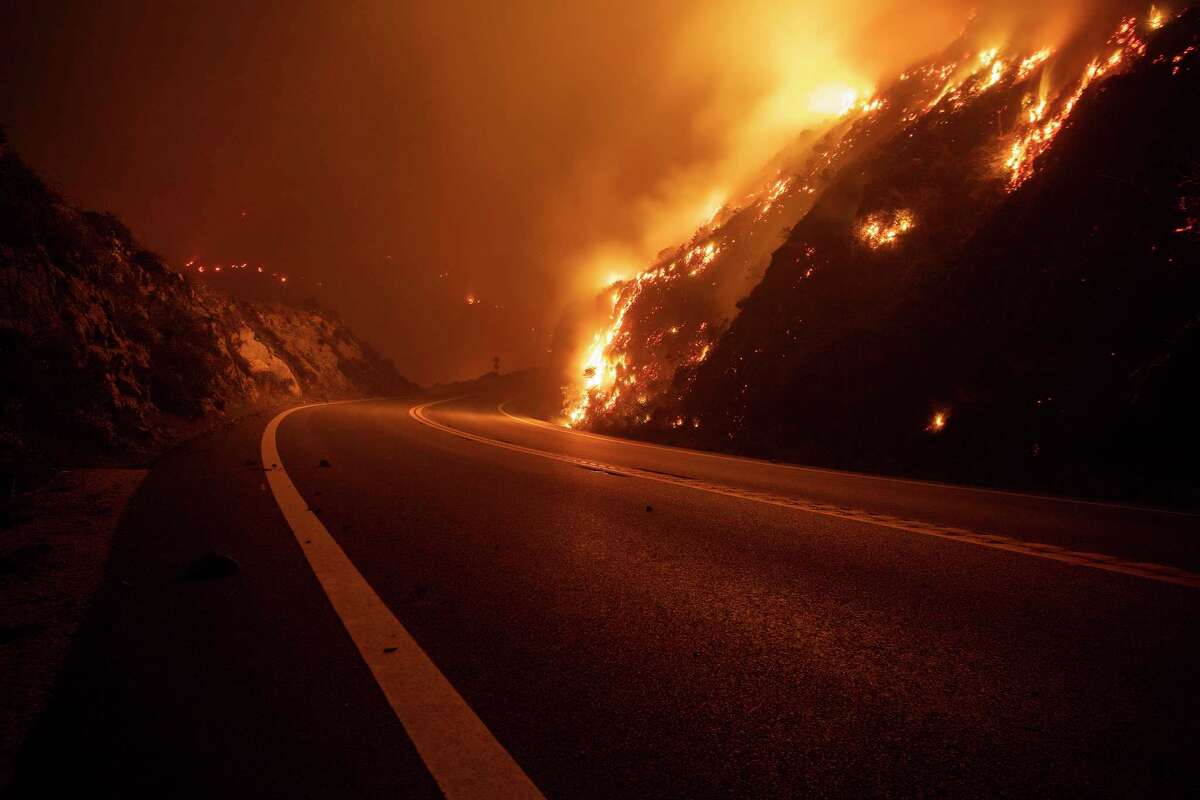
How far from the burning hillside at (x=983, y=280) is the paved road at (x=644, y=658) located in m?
6.16

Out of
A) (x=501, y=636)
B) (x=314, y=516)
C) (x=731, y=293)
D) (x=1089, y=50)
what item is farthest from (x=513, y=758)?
(x=731, y=293)

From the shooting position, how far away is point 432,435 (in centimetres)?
1246

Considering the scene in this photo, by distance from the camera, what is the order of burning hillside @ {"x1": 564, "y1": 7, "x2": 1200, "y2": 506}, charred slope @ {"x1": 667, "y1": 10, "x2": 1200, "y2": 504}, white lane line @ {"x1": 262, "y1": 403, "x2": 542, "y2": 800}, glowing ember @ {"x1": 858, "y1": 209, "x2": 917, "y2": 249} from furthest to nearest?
glowing ember @ {"x1": 858, "y1": 209, "x2": 917, "y2": 249} → burning hillside @ {"x1": 564, "y1": 7, "x2": 1200, "y2": 506} → charred slope @ {"x1": 667, "y1": 10, "x2": 1200, "y2": 504} → white lane line @ {"x1": 262, "y1": 403, "x2": 542, "y2": 800}

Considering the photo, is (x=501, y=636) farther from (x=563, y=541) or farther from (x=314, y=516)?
(x=314, y=516)

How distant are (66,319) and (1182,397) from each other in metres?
17.8

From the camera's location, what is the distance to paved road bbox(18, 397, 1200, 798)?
1646 millimetres

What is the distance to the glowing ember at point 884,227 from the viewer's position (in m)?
15.8

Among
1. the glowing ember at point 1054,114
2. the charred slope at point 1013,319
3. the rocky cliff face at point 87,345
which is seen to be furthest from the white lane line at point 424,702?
the glowing ember at point 1054,114

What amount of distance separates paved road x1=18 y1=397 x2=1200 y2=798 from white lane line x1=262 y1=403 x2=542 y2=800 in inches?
0.8

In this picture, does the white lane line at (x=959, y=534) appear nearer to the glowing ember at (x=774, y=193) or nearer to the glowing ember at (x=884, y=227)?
the glowing ember at (x=884, y=227)

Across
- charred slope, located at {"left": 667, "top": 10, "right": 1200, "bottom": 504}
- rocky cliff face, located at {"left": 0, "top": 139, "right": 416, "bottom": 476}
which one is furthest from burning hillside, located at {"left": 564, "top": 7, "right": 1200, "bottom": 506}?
rocky cliff face, located at {"left": 0, "top": 139, "right": 416, "bottom": 476}

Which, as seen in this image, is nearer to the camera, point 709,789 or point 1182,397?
point 709,789

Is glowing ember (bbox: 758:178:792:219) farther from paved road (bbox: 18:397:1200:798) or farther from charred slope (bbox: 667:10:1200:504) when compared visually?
paved road (bbox: 18:397:1200:798)

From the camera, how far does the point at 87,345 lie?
943 centimetres
